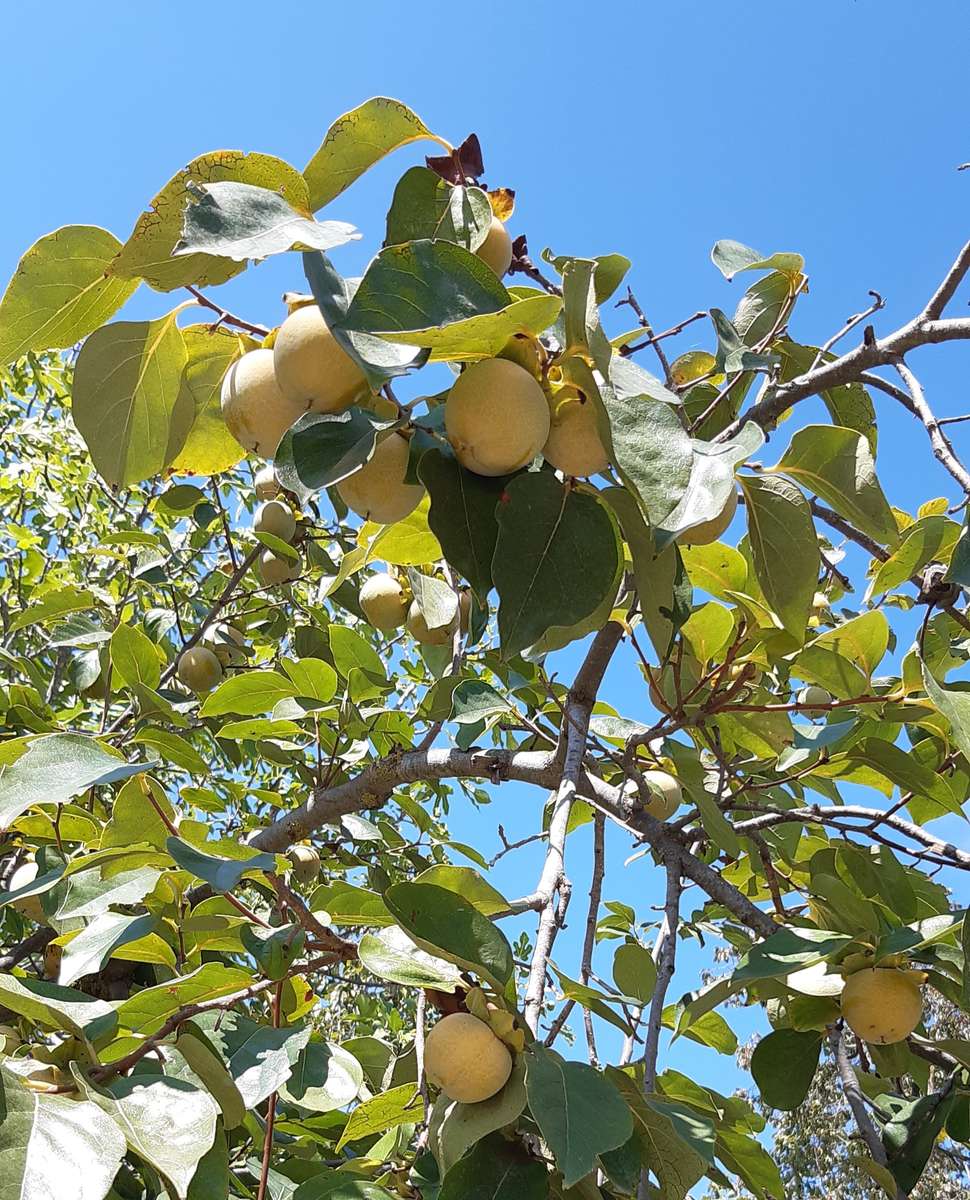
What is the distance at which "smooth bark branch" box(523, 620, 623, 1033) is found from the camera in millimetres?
998

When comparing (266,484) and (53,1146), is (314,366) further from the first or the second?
(266,484)

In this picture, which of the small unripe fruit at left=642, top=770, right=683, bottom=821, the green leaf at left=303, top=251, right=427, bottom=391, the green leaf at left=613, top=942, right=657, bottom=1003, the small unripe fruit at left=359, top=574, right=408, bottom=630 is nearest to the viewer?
the green leaf at left=303, top=251, right=427, bottom=391

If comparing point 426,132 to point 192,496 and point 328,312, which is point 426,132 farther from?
point 192,496

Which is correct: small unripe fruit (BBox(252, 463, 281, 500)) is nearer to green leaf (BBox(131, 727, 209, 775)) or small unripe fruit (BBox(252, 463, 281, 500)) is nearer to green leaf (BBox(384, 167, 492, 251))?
green leaf (BBox(131, 727, 209, 775))

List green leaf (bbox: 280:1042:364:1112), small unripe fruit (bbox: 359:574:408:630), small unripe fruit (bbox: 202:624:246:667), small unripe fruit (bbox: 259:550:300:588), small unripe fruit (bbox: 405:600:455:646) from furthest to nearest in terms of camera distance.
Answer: small unripe fruit (bbox: 202:624:246:667) → small unripe fruit (bbox: 259:550:300:588) → small unripe fruit (bbox: 359:574:408:630) → small unripe fruit (bbox: 405:600:455:646) → green leaf (bbox: 280:1042:364:1112)

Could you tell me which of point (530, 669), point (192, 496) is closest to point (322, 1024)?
point (192, 496)

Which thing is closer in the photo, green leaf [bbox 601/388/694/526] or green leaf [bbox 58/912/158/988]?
green leaf [bbox 601/388/694/526]

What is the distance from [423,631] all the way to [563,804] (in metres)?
1.00

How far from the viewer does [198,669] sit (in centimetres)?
315

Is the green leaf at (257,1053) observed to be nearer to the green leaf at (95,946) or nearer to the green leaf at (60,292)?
the green leaf at (95,946)

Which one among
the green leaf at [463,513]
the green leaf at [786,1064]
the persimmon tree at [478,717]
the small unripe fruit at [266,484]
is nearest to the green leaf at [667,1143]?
the persimmon tree at [478,717]

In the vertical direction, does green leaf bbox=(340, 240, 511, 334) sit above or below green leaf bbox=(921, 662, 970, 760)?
above

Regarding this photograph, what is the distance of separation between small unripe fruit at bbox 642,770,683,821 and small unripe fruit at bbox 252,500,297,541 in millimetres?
1195

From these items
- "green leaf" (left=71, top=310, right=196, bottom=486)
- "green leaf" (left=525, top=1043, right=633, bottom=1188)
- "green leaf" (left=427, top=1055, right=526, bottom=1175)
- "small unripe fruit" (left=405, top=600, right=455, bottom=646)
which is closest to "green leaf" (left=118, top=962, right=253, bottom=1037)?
"green leaf" (left=427, top=1055, right=526, bottom=1175)
